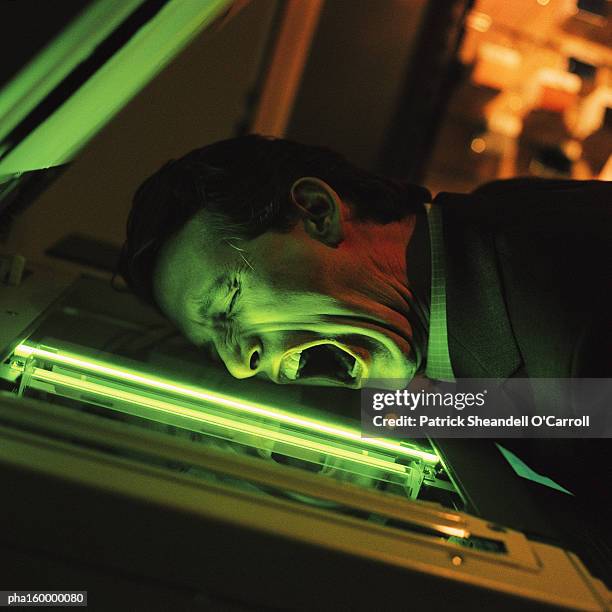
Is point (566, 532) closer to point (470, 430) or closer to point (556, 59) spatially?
point (470, 430)

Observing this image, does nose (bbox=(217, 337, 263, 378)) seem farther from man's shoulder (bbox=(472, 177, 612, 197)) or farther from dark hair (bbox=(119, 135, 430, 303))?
man's shoulder (bbox=(472, 177, 612, 197))

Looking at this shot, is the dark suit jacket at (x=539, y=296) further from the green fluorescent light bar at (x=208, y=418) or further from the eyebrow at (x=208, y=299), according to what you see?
the eyebrow at (x=208, y=299)

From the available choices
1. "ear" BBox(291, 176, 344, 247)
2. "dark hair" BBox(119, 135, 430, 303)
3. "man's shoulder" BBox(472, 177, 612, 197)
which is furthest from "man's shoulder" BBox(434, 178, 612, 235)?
"ear" BBox(291, 176, 344, 247)

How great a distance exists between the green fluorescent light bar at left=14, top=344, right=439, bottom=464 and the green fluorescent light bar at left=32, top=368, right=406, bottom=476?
0.11 ft

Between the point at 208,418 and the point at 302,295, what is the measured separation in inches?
10.9

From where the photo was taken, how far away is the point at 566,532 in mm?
818

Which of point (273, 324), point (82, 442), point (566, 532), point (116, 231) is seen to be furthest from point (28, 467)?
point (116, 231)

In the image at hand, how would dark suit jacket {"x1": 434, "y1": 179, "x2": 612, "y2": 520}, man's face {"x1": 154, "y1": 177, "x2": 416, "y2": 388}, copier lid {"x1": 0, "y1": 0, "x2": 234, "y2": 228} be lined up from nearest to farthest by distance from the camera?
copier lid {"x1": 0, "y1": 0, "x2": 234, "y2": 228}
dark suit jacket {"x1": 434, "y1": 179, "x2": 612, "y2": 520}
man's face {"x1": 154, "y1": 177, "x2": 416, "y2": 388}

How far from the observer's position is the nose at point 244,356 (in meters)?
1.11

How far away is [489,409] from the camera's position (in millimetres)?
1179

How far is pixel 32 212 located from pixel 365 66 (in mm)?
1498

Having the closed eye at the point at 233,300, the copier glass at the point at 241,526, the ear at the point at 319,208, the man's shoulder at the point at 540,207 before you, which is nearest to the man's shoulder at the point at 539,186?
the man's shoulder at the point at 540,207

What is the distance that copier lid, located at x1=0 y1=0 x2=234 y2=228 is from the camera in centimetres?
56

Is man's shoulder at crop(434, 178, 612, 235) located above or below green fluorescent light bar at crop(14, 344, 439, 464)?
above
